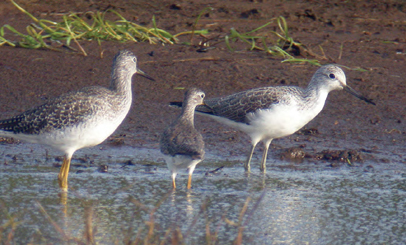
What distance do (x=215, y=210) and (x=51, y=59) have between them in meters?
5.55

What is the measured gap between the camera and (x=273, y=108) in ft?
25.6

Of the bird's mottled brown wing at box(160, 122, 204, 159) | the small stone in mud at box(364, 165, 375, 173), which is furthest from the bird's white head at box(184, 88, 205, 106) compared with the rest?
the small stone in mud at box(364, 165, 375, 173)

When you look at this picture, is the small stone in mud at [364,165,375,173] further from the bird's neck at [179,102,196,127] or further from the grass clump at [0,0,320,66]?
the grass clump at [0,0,320,66]

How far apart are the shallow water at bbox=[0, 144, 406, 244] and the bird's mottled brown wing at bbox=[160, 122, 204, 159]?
455 millimetres

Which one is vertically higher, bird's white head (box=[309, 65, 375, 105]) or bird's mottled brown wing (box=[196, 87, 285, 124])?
bird's white head (box=[309, 65, 375, 105])

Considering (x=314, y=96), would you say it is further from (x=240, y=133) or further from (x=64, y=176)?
(x=64, y=176)

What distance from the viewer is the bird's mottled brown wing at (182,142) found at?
6398 mm

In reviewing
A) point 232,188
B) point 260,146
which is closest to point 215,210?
point 232,188

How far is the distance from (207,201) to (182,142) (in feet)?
2.13

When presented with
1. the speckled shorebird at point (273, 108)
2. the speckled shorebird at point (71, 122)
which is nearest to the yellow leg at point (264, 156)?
the speckled shorebird at point (273, 108)

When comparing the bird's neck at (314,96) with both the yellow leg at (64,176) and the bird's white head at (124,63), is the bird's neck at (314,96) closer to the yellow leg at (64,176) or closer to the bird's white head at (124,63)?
the bird's white head at (124,63)

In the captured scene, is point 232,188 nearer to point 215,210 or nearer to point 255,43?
point 215,210

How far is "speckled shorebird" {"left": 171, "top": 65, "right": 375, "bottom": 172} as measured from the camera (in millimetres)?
7801

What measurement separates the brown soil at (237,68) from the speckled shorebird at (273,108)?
478mm
